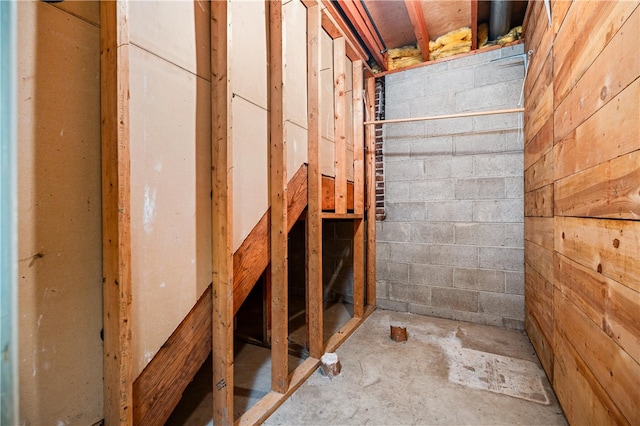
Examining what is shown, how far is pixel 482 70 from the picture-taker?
271 centimetres

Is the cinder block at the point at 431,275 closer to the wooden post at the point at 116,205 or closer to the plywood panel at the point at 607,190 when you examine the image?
the plywood panel at the point at 607,190

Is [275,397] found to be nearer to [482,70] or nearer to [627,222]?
[627,222]

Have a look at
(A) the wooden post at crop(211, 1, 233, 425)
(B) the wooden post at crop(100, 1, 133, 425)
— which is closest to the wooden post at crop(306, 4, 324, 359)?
(A) the wooden post at crop(211, 1, 233, 425)

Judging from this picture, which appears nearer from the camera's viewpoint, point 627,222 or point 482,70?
point 627,222

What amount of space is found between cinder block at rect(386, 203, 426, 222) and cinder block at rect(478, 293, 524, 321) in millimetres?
928

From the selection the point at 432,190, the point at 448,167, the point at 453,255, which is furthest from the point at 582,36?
the point at 453,255

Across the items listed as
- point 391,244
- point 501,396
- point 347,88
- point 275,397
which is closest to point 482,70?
point 347,88

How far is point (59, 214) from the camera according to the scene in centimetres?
87

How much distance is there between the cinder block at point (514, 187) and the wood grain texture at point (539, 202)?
0.13 meters

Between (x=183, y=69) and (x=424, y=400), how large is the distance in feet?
6.78

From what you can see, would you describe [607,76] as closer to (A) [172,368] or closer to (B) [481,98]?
(B) [481,98]

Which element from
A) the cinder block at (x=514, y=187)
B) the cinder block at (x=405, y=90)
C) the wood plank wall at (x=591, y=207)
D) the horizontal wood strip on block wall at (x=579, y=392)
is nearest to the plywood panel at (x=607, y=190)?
the wood plank wall at (x=591, y=207)

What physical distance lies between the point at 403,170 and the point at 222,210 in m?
2.22

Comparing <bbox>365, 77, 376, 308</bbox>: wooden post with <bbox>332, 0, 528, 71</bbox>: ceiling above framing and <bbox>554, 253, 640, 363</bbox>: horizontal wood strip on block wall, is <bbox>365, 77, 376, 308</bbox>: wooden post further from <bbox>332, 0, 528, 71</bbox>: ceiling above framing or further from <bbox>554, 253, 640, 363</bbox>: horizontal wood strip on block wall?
<bbox>554, 253, 640, 363</bbox>: horizontal wood strip on block wall
